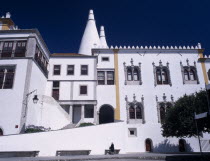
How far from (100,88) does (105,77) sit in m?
1.73

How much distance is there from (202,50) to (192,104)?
12.3 meters

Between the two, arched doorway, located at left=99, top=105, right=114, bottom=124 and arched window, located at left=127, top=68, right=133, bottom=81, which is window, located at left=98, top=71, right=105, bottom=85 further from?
arched doorway, located at left=99, top=105, right=114, bottom=124

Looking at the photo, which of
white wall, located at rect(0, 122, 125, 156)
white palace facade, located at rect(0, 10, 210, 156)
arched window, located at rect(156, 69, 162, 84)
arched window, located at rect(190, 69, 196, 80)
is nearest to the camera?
white wall, located at rect(0, 122, 125, 156)

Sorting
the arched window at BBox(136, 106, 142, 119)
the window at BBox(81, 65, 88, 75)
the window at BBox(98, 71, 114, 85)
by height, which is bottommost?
the arched window at BBox(136, 106, 142, 119)

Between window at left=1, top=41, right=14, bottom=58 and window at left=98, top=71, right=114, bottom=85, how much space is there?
1147cm

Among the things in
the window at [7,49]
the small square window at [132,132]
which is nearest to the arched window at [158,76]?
the small square window at [132,132]

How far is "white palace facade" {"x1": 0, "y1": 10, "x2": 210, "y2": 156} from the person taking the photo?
2105cm

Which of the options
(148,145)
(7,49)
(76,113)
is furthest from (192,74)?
(7,49)

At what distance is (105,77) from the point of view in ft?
93.6

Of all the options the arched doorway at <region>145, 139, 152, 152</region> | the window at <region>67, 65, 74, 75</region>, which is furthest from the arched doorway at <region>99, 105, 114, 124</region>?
the window at <region>67, 65, 74, 75</region>

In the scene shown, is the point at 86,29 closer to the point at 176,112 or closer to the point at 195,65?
the point at 195,65

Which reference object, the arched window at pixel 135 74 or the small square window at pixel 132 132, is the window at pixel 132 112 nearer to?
the small square window at pixel 132 132

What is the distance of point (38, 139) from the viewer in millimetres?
17188

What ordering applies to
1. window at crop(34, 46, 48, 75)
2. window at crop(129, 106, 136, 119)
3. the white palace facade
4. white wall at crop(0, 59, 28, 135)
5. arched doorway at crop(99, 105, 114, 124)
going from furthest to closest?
arched doorway at crop(99, 105, 114, 124)
window at crop(129, 106, 136, 119)
window at crop(34, 46, 48, 75)
the white palace facade
white wall at crop(0, 59, 28, 135)
